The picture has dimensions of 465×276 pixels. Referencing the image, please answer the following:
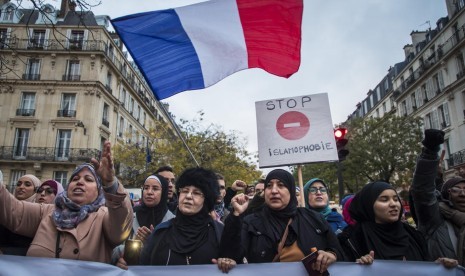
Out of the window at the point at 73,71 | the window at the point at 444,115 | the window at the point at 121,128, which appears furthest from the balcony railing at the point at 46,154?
the window at the point at 444,115

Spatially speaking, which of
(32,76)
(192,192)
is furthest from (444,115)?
(32,76)

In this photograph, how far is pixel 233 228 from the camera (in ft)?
8.08

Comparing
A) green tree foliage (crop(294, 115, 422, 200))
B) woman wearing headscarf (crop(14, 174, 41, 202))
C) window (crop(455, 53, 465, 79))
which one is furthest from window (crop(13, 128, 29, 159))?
window (crop(455, 53, 465, 79))

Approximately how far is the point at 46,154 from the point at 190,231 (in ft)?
98.4

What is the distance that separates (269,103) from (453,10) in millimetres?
32830

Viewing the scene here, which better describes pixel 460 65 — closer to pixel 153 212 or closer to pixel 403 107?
pixel 403 107

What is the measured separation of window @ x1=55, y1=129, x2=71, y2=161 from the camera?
95.6 ft

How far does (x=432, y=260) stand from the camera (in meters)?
2.88

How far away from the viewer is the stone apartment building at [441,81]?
91.7ft

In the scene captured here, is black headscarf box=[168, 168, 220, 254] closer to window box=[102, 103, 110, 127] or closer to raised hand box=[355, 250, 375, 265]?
raised hand box=[355, 250, 375, 265]

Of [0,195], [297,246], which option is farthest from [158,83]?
[297,246]

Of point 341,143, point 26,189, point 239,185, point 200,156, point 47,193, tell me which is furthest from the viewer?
point 200,156

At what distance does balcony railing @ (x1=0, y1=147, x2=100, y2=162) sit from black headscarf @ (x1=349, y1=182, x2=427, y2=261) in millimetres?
28753

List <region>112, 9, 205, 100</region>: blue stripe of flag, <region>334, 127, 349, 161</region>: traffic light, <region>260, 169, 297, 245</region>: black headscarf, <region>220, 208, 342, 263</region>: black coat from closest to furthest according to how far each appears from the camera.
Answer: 1. <region>220, 208, 342, 263</region>: black coat
2. <region>260, 169, 297, 245</region>: black headscarf
3. <region>112, 9, 205, 100</region>: blue stripe of flag
4. <region>334, 127, 349, 161</region>: traffic light
